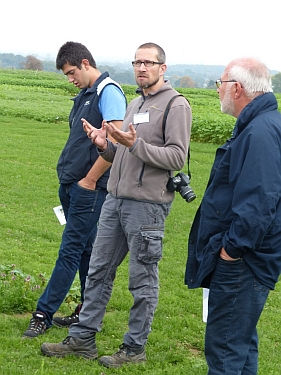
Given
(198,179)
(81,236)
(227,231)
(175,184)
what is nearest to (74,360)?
(81,236)

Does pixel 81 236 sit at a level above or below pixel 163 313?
above

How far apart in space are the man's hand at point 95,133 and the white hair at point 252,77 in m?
1.42

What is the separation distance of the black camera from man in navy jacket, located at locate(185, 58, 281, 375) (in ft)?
2.49

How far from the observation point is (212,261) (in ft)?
11.9

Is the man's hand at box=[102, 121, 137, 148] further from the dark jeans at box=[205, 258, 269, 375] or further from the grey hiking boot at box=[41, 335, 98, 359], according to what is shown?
the grey hiking boot at box=[41, 335, 98, 359]

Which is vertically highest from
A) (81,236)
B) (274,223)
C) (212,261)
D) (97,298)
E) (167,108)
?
(167,108)

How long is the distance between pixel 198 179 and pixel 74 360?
9.90 meters

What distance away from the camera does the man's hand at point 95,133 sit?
473 centimetres

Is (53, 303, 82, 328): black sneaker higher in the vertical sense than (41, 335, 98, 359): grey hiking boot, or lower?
lower

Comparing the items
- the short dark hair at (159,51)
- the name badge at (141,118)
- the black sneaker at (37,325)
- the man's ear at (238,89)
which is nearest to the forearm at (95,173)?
the name badge at (141,118)

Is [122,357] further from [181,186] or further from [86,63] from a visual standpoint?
[86,63]

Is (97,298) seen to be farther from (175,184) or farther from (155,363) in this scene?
(175,184)

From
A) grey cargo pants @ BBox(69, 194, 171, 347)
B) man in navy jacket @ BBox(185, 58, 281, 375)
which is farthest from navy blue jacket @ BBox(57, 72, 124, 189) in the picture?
man in navy jacket @ BBox(185, 58, 281, 375)

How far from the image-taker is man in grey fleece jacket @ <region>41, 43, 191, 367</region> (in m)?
4.51
